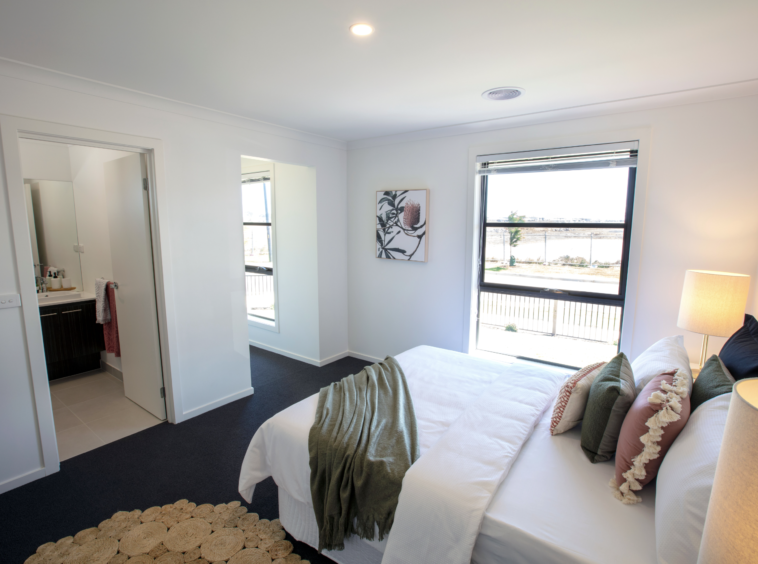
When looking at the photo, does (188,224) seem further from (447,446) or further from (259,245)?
(447,446)

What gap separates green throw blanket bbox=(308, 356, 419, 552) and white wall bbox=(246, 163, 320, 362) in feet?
7.96

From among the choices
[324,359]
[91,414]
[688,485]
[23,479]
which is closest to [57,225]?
[91,414]

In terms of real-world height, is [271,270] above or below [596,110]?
below

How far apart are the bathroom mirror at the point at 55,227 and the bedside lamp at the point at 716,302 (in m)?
5.42

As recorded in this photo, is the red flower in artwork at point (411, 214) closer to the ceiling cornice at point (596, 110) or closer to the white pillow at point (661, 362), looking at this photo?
the ceiling cornice at point (596, 110)

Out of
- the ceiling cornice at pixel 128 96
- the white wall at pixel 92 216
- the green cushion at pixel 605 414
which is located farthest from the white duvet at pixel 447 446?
the white wall at pixel 92 216

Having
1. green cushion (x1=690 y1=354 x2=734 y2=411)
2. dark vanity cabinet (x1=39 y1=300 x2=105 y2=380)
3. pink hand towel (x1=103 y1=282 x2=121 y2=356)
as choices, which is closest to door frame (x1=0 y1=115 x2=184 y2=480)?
pink hand towel (x1=103 y1=282 x2=121 y2=356)

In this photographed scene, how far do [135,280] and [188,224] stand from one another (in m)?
0.66

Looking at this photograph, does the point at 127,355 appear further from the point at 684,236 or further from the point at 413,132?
the point at 684,236

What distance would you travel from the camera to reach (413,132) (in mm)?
3877

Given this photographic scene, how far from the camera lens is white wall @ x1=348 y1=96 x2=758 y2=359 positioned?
261 cm

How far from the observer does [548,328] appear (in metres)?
3.58

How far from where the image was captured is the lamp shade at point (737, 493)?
62 centimetres

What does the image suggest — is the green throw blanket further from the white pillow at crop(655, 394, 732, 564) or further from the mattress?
the white pillow at crop(655, 394, 732, 564)
